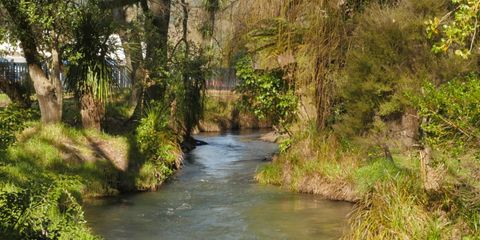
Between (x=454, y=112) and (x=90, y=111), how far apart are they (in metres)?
11.1

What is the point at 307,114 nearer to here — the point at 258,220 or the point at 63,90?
the point at 258,220

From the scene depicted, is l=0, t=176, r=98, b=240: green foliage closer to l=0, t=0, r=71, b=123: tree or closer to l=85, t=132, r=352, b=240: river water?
l=85, t=132, r=352, b=240: river water

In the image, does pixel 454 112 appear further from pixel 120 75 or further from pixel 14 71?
pixel 14 71

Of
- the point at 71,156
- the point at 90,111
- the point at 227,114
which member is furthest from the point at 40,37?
the point at 227,114

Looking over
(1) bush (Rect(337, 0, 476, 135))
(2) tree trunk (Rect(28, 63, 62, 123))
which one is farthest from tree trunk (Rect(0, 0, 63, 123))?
(1) bush (Rect(337, 0, 476, 135))

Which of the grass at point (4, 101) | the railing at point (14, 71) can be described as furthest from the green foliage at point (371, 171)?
the grass at point (4, 101)

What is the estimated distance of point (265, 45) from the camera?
17.5m

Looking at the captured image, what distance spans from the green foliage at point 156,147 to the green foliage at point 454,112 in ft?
29.4

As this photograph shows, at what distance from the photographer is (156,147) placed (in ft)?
57.4

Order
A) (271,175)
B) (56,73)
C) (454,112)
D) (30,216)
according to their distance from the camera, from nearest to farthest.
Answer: (30,216), (454,112), (56,73), (271,175)

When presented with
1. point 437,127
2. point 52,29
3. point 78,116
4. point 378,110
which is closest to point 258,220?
point 378,110

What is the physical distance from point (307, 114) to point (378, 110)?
3539mm

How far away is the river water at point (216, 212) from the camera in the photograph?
39.3 ft

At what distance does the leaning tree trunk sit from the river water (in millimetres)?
2520
